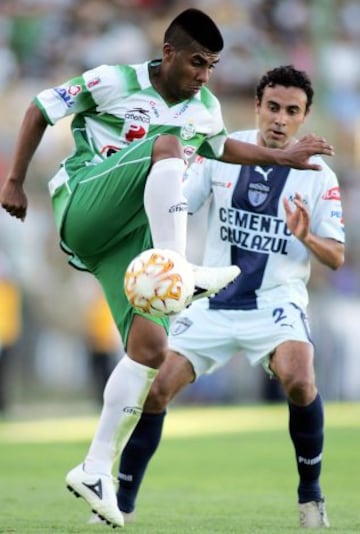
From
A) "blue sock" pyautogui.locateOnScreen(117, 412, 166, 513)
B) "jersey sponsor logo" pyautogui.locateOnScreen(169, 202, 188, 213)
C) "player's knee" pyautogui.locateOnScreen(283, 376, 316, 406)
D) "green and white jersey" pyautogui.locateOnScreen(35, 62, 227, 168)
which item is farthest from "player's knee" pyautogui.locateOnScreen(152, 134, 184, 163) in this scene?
"blue sock" pyautogui.locateOnScreen(117, 412, 166, 513)

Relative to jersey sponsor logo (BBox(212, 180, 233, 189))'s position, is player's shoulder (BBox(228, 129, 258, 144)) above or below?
above

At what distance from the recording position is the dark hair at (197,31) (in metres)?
5.74

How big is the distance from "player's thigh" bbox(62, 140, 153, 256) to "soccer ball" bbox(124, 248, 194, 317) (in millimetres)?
479

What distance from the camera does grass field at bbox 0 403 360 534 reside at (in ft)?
21.2

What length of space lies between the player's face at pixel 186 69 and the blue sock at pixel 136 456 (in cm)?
177

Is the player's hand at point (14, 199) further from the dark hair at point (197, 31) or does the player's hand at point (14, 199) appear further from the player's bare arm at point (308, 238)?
the player's bare arm at point (308, 238)

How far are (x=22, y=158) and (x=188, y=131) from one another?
80 centimetres

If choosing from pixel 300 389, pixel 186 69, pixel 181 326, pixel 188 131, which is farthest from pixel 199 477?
pixel 186 69

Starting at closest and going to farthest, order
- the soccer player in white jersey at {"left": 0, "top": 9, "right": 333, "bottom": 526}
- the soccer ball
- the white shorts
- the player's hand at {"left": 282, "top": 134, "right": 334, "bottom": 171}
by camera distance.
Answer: the soccer ball, the soccer player in white jersey at {"left": 0, "top": 9, "right": 333, "bottom": 526}, the player's hand at {"left": 282, "top": 134, "right": 334, "bottom": 171}, the white shorts

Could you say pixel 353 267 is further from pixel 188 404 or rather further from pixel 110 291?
pixel 110 291

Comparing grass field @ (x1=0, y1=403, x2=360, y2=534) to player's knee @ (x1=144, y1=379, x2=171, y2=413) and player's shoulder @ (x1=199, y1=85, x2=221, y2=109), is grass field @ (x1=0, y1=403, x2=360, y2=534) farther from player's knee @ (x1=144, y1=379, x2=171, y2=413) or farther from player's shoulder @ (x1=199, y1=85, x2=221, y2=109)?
player's shoulder @ (x1=199, y1=85, x2=221, y2=109)

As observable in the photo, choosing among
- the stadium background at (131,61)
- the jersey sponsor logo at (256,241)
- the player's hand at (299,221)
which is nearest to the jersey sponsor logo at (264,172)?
the jersey sponsor logo at (256,241)

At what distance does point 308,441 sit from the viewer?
6.61 meters

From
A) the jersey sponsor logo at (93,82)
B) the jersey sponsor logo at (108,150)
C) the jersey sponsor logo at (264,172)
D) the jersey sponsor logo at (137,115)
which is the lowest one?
the jersey sponsor logo at (264,172)
